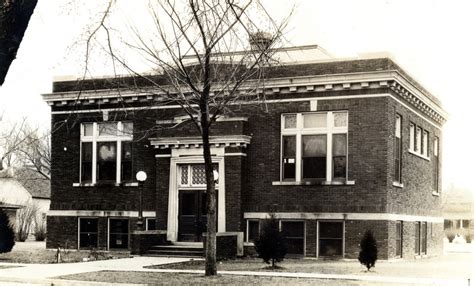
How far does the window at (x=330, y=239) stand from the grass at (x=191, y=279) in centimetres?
821

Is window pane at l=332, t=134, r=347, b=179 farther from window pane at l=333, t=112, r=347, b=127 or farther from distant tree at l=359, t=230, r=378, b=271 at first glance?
distant tree at l=359, t=230, r=378, b=271

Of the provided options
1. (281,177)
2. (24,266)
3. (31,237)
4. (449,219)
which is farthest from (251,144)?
(449,219)

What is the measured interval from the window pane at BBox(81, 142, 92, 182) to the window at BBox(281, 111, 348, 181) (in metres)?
9.25

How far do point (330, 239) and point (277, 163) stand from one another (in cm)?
364

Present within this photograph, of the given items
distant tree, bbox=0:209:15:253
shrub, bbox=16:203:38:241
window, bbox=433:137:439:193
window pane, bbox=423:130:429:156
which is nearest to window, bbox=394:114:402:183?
window pane, bbox=423:130:429:156

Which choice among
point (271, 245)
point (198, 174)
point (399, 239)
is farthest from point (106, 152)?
point (399, 239)

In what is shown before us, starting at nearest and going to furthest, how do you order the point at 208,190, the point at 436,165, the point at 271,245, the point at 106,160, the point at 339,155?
the point at 208,190, the point at 271,245, the point at 339,155, the point at 106,160, the point at 436,165

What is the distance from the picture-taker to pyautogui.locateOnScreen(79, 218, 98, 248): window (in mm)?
29625

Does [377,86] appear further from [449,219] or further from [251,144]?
[449,219]

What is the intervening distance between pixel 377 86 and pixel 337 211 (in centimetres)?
494

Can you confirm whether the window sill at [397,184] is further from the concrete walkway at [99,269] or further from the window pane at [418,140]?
the concrete walkway at [99,269]

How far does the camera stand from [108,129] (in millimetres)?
29828

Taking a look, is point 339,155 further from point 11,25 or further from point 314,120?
point 11,25

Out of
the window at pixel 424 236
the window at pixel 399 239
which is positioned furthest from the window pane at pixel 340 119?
the window at pixel 424 236
